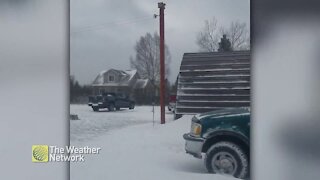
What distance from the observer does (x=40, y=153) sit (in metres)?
3.67

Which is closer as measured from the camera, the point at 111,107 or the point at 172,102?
the point at 172,102

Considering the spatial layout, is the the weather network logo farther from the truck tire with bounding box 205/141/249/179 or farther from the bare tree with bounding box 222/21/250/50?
the bare tree with bounding box 222/21/250/50

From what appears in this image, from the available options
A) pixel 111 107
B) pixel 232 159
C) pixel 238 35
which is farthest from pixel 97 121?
pixel 238 35

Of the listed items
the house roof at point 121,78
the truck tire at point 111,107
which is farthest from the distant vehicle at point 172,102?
the truck tire at point 111,107

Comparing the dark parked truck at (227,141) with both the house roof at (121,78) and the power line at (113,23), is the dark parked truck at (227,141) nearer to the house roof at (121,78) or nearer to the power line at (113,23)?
the house roof at (121,78)

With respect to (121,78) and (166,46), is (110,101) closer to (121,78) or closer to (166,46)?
(121,78)

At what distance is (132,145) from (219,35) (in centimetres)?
133

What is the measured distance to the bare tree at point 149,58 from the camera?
3504 mm

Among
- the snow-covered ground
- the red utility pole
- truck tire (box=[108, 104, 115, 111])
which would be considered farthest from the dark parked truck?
truck tire (box=[108, 104, 115, 111])

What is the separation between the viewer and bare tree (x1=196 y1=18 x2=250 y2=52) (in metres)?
3.39

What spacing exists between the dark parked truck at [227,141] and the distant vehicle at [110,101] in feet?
2.51

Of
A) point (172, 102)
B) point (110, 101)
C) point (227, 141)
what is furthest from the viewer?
point (110, 101)

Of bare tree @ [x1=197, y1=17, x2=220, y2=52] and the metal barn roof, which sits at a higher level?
bare tree @ [x1=197, y1=17, x2=220, y2=52]

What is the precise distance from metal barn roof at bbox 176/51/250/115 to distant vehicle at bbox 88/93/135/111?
503 mm
